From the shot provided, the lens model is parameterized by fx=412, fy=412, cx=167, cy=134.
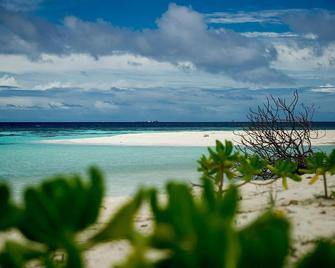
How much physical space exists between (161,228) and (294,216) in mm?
3211

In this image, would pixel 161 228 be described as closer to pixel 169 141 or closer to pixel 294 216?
pixel 294 216

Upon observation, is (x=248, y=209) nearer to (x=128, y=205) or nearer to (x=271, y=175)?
(x=271, y=175)

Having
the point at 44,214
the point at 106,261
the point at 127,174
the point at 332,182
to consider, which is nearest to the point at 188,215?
the point at 44,214

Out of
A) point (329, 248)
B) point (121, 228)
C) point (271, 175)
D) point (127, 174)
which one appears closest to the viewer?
point (329, 248)

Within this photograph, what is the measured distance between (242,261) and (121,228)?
0.23 meters

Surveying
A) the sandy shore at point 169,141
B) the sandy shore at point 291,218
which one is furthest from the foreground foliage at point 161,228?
the sandy shore at point 169,141

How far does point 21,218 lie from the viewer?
0.86m

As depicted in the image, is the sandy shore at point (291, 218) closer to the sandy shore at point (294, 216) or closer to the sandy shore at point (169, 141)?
the sandy shore at point (294, 216)

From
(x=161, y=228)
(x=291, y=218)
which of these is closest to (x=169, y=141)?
(x=291, y=218)

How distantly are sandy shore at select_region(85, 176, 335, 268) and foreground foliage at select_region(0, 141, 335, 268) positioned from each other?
4.73ft

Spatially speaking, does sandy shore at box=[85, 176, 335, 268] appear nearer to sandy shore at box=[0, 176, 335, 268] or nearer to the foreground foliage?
sandy shore at box=[0, 176, 335, 268]

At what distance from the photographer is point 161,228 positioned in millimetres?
655

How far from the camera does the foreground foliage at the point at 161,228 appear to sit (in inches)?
24.0

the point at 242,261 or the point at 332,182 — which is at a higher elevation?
the point at 242,261
